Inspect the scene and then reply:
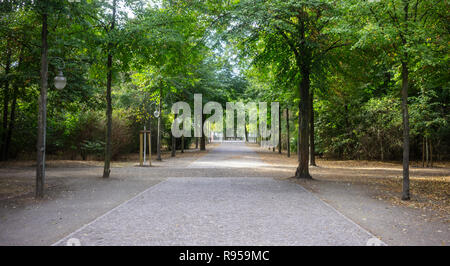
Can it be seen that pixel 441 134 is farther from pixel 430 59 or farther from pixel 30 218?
pixel 30 218

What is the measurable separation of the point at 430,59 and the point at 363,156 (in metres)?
18.6

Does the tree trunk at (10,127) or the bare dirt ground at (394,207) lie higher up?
the tree trunk at (10,127)

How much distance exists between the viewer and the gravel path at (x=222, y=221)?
5293 mm

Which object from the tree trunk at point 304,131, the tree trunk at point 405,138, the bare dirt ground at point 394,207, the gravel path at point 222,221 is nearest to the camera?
the gravel path at point 222,221

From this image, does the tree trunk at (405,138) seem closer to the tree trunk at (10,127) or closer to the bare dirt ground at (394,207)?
the bare dirt ground at (394,207)

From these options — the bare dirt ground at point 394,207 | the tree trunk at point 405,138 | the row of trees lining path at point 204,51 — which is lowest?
the bare dirt ground at point 394,207

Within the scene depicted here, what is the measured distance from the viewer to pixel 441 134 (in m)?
23.2

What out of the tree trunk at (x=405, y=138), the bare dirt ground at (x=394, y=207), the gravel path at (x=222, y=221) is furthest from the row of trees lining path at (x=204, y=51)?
the gravel path at (x=222, y=221)

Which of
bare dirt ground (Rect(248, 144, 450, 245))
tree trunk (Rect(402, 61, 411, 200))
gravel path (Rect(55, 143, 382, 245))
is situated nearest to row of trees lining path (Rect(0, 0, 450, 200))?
tree trunk (Rect(402, 61, 411, 200))

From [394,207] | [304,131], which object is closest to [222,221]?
[394,207]

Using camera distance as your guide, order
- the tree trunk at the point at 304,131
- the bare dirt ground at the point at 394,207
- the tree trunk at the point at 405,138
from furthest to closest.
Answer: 1. the tree trunk at the point at 304,131
2. the tree trunk at the point at 405,138
3. the bare dirt ground at the point at 394,207

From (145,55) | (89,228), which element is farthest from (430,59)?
(145,55)
